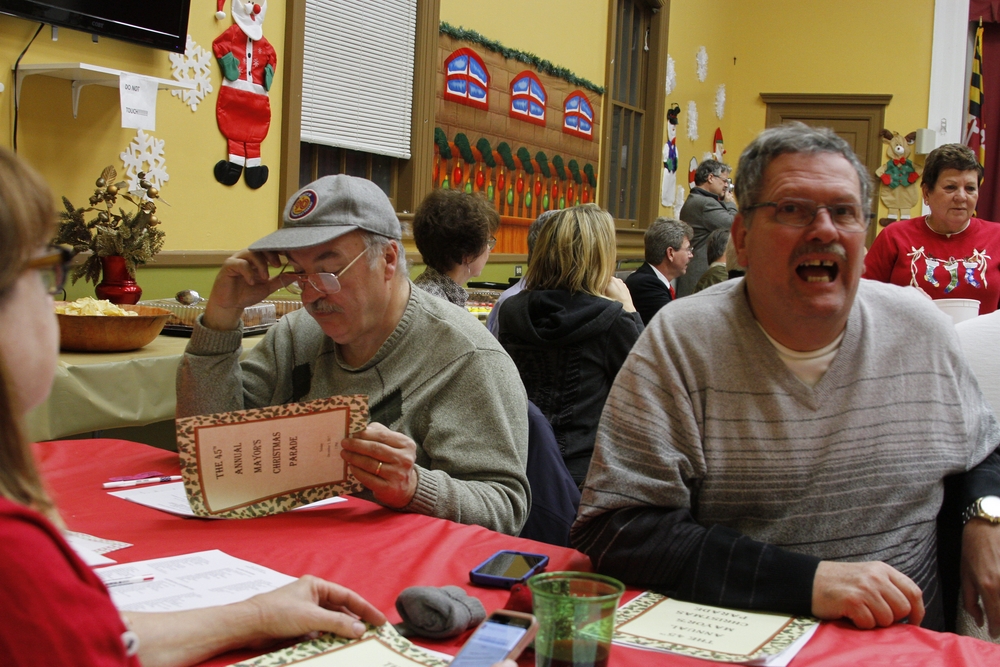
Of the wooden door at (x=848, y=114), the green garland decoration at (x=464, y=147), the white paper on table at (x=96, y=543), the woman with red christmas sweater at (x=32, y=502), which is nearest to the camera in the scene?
the woman with red christmas sweater at (x=32, y=502)

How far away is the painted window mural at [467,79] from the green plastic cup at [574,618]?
501 centimetres

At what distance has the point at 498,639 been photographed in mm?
988

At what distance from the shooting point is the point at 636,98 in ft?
28.1

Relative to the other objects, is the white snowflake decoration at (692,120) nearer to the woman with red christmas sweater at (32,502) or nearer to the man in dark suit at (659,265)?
the man in dark suit at (659,265)

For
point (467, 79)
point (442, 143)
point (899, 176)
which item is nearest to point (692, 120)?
point (899, 176)

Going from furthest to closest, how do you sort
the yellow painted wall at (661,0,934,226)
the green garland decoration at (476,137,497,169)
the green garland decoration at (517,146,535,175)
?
the yellow painted wall at (661,0,934,226)
the green garland decoration at (517,146,535,175)
the green garland decoration at (476,137,497,169)

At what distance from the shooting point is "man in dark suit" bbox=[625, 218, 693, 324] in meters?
5.03

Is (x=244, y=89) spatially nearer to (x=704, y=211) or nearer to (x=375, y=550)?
(x=375, y=550)

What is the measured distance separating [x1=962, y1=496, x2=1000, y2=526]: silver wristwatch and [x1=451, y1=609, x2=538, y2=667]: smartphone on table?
80 centimetres

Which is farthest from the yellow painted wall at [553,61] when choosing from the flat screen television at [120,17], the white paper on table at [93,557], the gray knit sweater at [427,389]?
the white paper on table at [93,557]

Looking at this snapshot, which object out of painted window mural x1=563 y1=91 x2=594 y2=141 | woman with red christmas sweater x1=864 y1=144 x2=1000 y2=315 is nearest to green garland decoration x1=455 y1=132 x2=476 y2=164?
painted window mural x1=563 y1=91 x2=594 y2=141

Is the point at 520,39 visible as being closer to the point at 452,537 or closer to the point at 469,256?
the point at 469,256

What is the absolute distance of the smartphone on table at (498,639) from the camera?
958mm

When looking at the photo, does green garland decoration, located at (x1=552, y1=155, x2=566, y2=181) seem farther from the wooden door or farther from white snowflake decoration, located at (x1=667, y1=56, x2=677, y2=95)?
the wooden door
